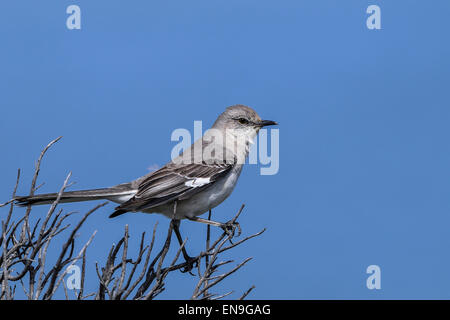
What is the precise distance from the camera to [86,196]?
5570 millimetres

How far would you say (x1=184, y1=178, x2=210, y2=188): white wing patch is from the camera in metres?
6.00

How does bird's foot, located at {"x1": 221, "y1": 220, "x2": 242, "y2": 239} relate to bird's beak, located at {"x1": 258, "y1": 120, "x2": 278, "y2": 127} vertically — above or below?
below

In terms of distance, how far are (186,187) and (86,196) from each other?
1.02 m

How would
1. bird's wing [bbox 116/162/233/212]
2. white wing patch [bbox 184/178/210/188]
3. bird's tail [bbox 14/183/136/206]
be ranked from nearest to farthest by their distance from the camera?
bird's tail [bbox 14/183/136/206], bird's wing [bbox 116/162/233/212], white wing patch [bbox 184/178/210/188]

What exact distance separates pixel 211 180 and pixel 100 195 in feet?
3.72

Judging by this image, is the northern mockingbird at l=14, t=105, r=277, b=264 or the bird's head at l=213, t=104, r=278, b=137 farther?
the bird's head at l=213, t=104, r=278, b=137

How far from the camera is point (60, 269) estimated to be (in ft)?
13.7

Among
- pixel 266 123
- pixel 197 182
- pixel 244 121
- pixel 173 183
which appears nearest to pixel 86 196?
pixel 173 183

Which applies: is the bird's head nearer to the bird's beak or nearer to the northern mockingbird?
the bird's beak

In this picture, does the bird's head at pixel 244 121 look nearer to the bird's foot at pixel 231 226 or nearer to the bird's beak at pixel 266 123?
the bird's beak at pixel 266 123

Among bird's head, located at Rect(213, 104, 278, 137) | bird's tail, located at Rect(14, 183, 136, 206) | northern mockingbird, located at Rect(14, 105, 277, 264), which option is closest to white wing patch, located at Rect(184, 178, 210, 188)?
northern mockingbird, located at Rect(14, 105, 277, 264)
